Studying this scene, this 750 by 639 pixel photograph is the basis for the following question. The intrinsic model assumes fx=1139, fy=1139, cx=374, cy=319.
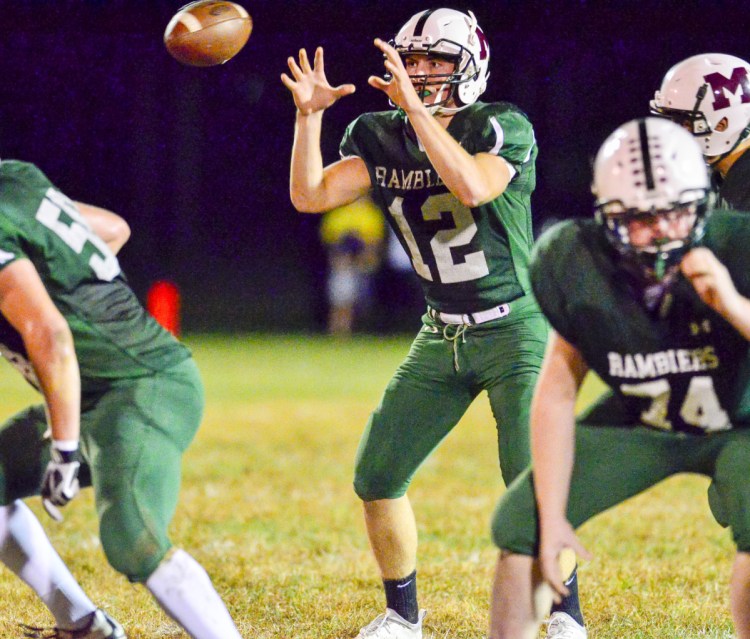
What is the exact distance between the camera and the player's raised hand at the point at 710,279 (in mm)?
2564

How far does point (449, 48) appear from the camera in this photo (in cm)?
386

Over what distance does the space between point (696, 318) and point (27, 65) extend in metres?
16.6

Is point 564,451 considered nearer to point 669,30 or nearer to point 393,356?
point 393,356

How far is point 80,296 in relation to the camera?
3.20 metres

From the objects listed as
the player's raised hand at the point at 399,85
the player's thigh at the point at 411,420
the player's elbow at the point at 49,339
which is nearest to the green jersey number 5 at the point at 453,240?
the player's thigh at the point at 411,420

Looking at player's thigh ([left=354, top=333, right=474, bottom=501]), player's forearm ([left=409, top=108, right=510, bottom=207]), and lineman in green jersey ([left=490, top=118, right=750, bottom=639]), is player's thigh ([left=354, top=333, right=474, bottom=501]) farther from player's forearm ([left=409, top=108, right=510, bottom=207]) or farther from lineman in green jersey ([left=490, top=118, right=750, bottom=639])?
lineman in green jersey ([left=490, top=118, right=750, bottom=639])

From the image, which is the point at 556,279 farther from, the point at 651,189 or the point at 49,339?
the point at 49,339

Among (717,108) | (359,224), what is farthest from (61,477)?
(359,224)

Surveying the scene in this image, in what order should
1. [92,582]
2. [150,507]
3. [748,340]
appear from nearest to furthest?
[748,340] < [150,507] < [92,582]

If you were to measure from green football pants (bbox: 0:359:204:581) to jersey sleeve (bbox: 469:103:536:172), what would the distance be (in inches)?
47.9

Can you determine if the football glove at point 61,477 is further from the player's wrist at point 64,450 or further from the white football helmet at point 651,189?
the white football helmet at point 651,189

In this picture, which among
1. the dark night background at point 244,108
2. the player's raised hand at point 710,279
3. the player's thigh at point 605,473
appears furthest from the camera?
the dark night background at point 244,108

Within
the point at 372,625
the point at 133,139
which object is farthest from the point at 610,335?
the point at 133,139

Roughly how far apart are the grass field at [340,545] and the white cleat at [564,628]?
16cm
